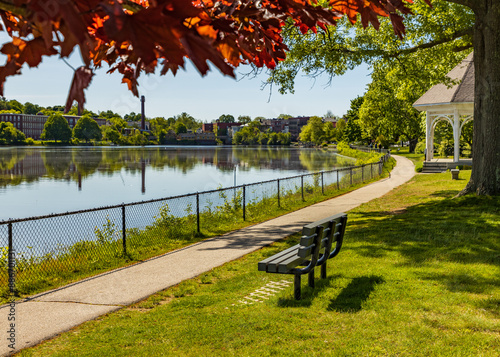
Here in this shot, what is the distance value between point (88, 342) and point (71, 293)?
2252 mm

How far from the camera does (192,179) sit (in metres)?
A: 37.5

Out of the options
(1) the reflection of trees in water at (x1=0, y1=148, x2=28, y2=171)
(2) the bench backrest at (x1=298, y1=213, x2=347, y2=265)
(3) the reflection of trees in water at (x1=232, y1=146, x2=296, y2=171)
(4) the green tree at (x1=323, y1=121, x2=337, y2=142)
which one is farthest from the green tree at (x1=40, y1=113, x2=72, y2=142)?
(2) the bench backrest at (x1=298, y1=213, x2=347, y2=265)

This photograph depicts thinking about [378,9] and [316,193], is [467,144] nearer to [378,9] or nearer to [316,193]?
[316,193]

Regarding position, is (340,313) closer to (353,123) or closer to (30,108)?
(353,123)

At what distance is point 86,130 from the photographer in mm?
135750

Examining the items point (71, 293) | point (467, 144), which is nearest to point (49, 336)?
point (71, 293)

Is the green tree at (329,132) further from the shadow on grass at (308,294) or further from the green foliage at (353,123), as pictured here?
the shadow on grass at (308,294)

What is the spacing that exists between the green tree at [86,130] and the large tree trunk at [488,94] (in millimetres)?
130971

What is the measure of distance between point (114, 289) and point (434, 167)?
93.5ft

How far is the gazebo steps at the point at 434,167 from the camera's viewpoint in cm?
3162

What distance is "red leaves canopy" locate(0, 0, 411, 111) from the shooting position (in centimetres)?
162

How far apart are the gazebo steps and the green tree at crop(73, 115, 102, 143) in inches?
4590

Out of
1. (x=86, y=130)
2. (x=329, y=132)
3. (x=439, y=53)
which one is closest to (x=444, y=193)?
(x=439, y=53)

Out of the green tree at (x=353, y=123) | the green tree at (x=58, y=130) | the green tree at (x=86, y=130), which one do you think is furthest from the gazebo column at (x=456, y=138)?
the green tree at (x=58, y=130)
